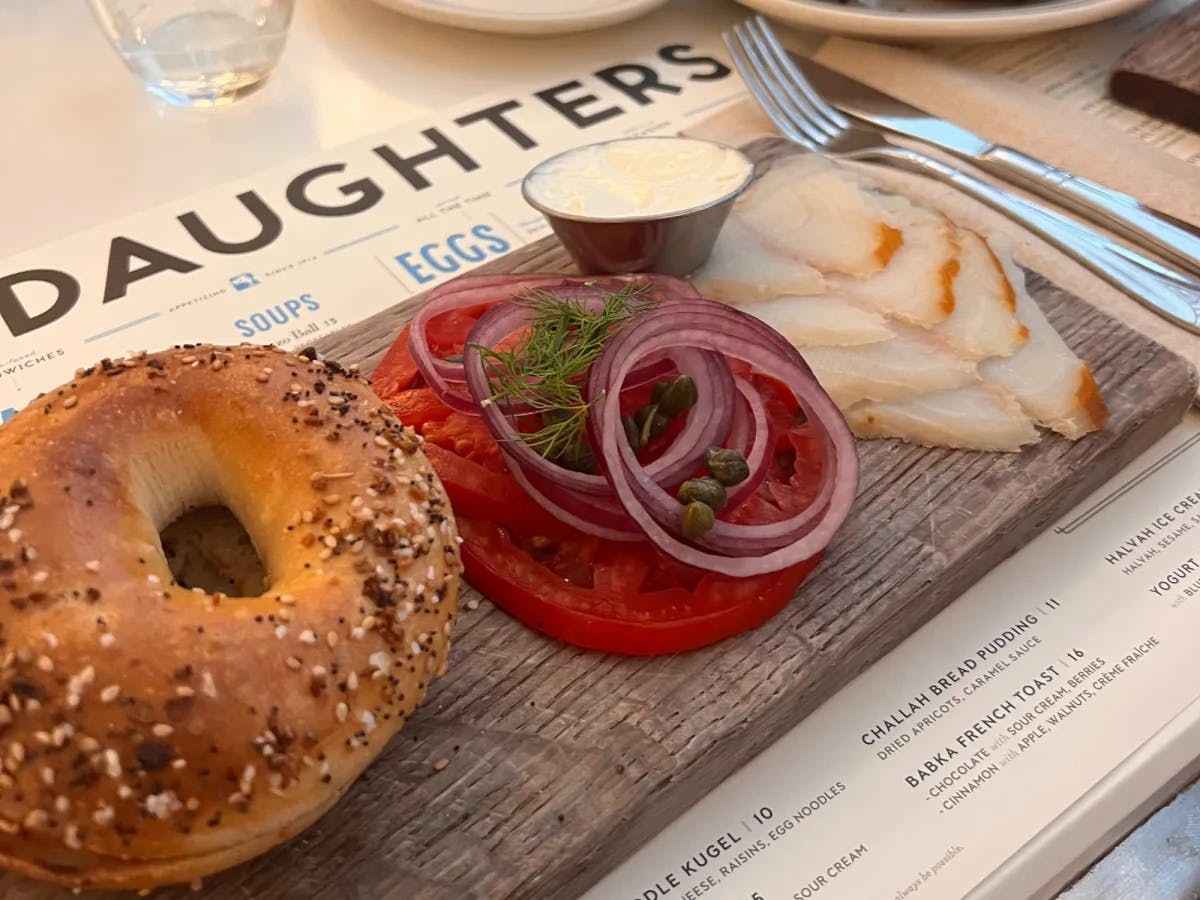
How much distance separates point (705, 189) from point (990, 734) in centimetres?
97

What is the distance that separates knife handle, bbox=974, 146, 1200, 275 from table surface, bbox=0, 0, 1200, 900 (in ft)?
3.11

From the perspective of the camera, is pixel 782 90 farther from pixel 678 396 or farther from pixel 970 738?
pixel 970 738

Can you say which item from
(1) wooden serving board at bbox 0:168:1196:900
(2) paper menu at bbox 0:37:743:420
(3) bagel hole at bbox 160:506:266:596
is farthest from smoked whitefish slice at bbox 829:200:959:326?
Answer: (3) bagel hole at bbox 160:506:266:596

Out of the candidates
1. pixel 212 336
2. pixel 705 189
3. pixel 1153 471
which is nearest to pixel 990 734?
pixel 1153 471

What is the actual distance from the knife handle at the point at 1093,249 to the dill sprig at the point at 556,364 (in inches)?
36.9

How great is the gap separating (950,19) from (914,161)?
1.65 feet

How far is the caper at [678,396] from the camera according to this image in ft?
4.72

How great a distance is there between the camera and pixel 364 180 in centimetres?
228

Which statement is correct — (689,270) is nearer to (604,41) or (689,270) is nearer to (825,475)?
(825,475)

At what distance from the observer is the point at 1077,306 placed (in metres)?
1.83

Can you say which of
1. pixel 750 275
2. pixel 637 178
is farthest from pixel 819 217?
pixel 637 178

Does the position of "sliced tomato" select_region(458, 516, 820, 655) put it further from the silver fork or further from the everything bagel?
the silver fork

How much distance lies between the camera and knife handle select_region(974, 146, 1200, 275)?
1.98m

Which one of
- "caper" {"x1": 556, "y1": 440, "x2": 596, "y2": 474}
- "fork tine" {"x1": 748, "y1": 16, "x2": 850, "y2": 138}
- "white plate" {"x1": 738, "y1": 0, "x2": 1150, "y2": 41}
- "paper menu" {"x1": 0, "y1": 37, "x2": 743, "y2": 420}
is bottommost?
"paper menu" {"x1": 0, "y1": 37, "x2": 743, "y2": 420}
